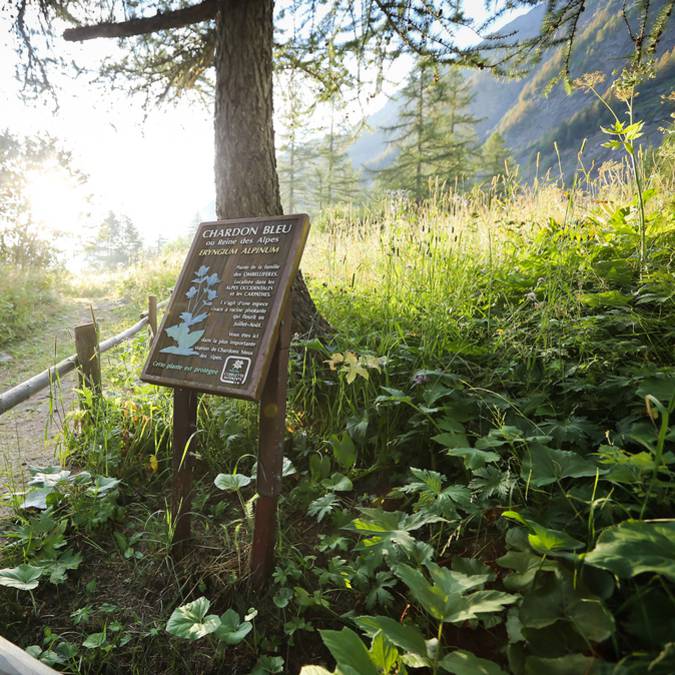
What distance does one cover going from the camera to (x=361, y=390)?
2.45m

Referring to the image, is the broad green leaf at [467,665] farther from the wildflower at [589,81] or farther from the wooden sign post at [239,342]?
the wildflower at [589,81]

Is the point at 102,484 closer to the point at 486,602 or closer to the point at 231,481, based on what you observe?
the point at 231,481

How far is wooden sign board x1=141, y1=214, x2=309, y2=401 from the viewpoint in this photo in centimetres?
156

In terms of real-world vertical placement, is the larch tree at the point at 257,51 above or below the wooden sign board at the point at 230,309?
above

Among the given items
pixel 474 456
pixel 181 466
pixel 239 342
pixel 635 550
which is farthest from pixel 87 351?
pixel 635 550

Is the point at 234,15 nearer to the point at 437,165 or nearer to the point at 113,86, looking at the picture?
the point at 113,86

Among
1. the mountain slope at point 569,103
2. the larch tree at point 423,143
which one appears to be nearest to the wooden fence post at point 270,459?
the mountain slope at point 569,103

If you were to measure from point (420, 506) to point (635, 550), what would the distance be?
800 millimetres

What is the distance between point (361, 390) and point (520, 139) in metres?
103

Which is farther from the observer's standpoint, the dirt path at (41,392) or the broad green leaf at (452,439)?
the dirt path at (41,392)

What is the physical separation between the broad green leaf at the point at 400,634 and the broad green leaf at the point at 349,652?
0.14 ft

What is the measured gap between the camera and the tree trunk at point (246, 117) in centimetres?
271

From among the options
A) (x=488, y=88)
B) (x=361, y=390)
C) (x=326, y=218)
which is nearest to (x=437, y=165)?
(x=326, y=218)

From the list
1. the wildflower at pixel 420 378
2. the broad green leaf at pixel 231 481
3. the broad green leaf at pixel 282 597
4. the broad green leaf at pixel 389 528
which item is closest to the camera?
the broad green leaf at pixel 389 528
